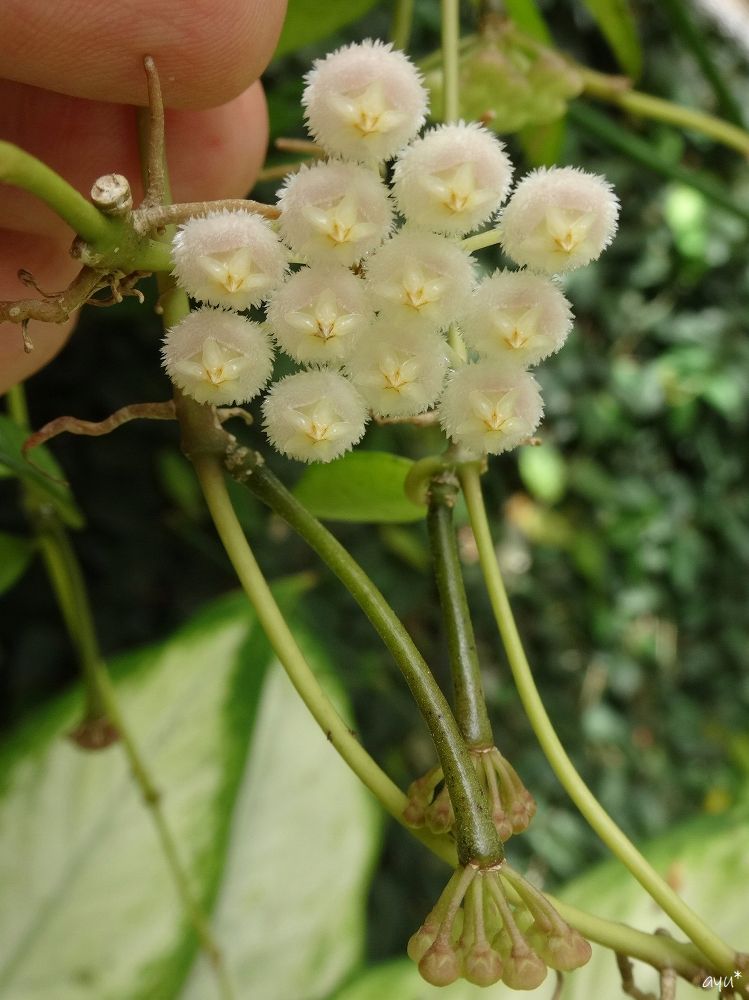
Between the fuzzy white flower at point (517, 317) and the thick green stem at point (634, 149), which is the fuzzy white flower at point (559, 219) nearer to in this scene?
the fuzzy white flower at point (517, 317)

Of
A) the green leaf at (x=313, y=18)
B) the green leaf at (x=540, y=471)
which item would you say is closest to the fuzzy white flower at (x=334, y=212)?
the green leaf at (x=313, y=18)

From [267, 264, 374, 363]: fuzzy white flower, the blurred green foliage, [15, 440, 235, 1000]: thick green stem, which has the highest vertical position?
[267, 264, 374, 363]: fuzzy white flower

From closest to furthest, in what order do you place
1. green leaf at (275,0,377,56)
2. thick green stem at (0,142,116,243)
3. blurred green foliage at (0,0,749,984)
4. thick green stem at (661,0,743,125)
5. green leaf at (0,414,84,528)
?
thick green stem at (0,142,116,243), green leaf at (0,414,84,528), green leaf at (275,0,377,56), thick green stem at (661,0,743,125), blurred green foliage at (0,0,749,984)

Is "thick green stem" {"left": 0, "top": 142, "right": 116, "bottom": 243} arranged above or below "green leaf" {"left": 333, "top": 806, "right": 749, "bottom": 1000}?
above

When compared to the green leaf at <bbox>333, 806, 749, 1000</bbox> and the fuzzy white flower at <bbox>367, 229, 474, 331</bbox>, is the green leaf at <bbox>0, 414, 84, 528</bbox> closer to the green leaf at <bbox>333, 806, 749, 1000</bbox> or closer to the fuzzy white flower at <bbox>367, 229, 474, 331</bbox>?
the fuzzy white flower at <bbox>367, 229, 474, 331</bbox>

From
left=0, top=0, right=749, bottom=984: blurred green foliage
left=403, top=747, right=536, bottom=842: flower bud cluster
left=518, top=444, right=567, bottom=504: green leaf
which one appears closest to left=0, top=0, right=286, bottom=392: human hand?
left=403, top=747, right=536, bottom=842: flower bud cluster

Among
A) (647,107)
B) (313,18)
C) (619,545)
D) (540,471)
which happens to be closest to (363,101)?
(313,18)

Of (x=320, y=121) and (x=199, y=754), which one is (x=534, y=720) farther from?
(x=199, y=754)
